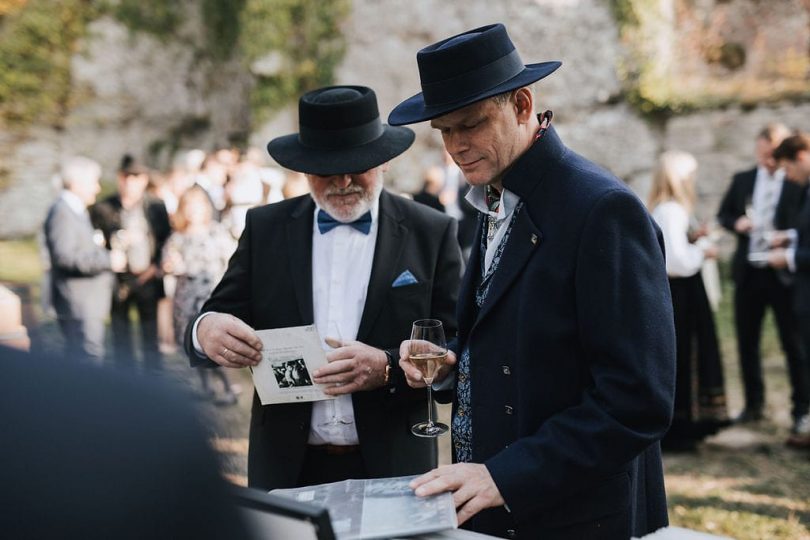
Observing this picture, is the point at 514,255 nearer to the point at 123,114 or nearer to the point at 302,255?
the point at 302,255

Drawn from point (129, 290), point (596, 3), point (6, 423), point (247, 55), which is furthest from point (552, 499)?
point (247, 55)

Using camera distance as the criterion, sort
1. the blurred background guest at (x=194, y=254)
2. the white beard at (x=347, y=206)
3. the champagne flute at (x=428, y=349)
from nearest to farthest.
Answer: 1. the champagne flute at (x=428, y=349)
2. the white beard at (x=347, y=206)
3. the blurred background guest at (x=194, y=254)

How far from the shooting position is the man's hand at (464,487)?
71.4 inches

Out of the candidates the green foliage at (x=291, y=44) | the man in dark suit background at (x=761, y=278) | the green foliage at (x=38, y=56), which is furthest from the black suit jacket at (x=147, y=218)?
the green foliage at (x=38, y=56)

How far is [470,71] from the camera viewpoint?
1.96 meters

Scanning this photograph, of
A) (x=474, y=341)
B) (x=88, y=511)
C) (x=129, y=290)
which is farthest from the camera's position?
(x=129, y=290)

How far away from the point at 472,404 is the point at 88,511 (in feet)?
4.25

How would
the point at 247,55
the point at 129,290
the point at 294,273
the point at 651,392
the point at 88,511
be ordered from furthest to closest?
the point at 247,55 → the point at 129,290 → the point at 294,273 → the point at 651,392 → the point at 88,511

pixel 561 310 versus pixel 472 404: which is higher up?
pixel 561 310

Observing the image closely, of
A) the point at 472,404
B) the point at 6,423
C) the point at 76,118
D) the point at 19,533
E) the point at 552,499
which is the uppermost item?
the point at 76,118

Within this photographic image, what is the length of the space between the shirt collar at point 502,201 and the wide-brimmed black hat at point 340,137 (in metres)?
0.61

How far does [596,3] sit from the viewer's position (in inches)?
487

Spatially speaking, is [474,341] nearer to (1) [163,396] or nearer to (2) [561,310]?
(2) [561,310]

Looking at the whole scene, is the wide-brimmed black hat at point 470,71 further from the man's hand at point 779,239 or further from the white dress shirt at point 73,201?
the white dress shirt at point 73,201
